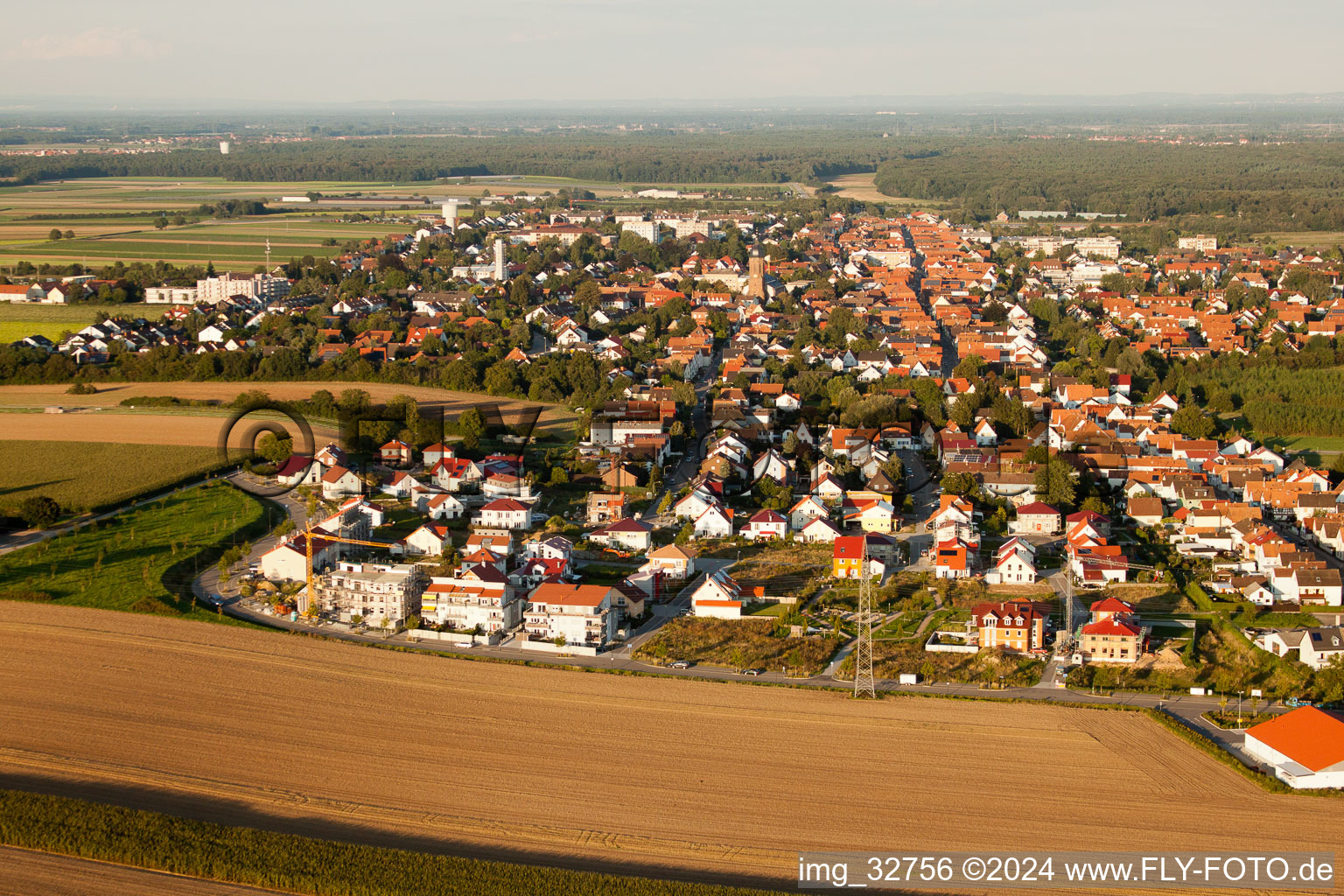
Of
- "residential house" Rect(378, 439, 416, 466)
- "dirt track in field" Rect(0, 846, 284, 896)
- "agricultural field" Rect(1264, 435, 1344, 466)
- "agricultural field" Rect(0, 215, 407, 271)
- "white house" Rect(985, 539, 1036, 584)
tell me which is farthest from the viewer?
"agricultural field" Rect(0, 215, 407, 271)

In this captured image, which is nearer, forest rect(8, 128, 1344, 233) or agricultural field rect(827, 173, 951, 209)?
forest rect(8, 128, 1344, 233)

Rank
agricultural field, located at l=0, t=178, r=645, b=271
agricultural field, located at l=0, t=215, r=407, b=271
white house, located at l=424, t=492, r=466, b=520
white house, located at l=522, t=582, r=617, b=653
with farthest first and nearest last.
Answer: agricultural field, located at l=0, t=178, r=645, b=271
agricultural field, located at l=0, t=215, r=407, b=271
white house, located at l=424, t=492, r=466, b=520
white house, located at l=522, t=582, r=617, b=653

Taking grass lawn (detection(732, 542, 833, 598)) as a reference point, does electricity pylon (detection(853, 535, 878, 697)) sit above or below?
above

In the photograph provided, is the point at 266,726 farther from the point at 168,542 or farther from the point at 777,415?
the point at 777,415

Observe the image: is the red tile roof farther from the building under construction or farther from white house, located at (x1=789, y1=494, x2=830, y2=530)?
the building under construction

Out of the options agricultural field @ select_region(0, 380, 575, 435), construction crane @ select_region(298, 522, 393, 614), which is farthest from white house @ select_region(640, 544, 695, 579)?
agricultural field @ select_region(0, 380, 575, 435)

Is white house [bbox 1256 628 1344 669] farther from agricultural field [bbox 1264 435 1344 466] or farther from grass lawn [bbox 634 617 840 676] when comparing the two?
agricultural field [bbox 1264 435 1344 466]

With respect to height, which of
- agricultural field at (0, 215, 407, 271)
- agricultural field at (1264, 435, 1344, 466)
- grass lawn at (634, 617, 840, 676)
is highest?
agricultural field at (0, 215, 407, 271)
